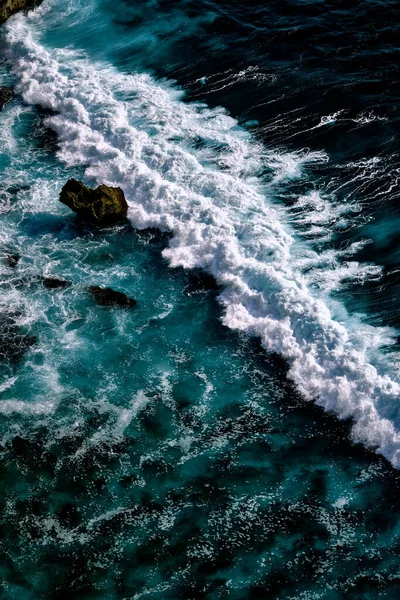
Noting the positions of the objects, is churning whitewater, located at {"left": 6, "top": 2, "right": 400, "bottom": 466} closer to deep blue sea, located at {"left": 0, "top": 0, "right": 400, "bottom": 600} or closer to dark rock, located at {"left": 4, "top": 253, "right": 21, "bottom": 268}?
deep blue sea, located at {"left": 0, "top": 0, "right": 400, "bottom": 600}

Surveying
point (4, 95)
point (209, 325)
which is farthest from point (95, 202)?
point (4, 95)

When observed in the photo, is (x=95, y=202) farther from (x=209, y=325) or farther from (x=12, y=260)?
(x=209, y=325)

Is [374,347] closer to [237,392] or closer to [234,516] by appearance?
[237,392]

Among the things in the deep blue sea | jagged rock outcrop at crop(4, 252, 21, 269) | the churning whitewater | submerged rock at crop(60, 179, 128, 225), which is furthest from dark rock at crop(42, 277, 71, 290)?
the churning whitewater

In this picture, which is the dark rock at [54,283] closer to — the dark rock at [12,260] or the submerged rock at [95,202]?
the dark rock at [12,260]

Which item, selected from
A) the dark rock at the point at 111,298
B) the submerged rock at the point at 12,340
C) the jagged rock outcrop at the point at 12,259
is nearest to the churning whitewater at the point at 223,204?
the dark rock at the point at 111,298

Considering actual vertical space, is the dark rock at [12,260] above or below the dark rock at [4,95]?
below

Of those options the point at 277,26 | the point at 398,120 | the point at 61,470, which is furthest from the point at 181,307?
the point at 277,26
